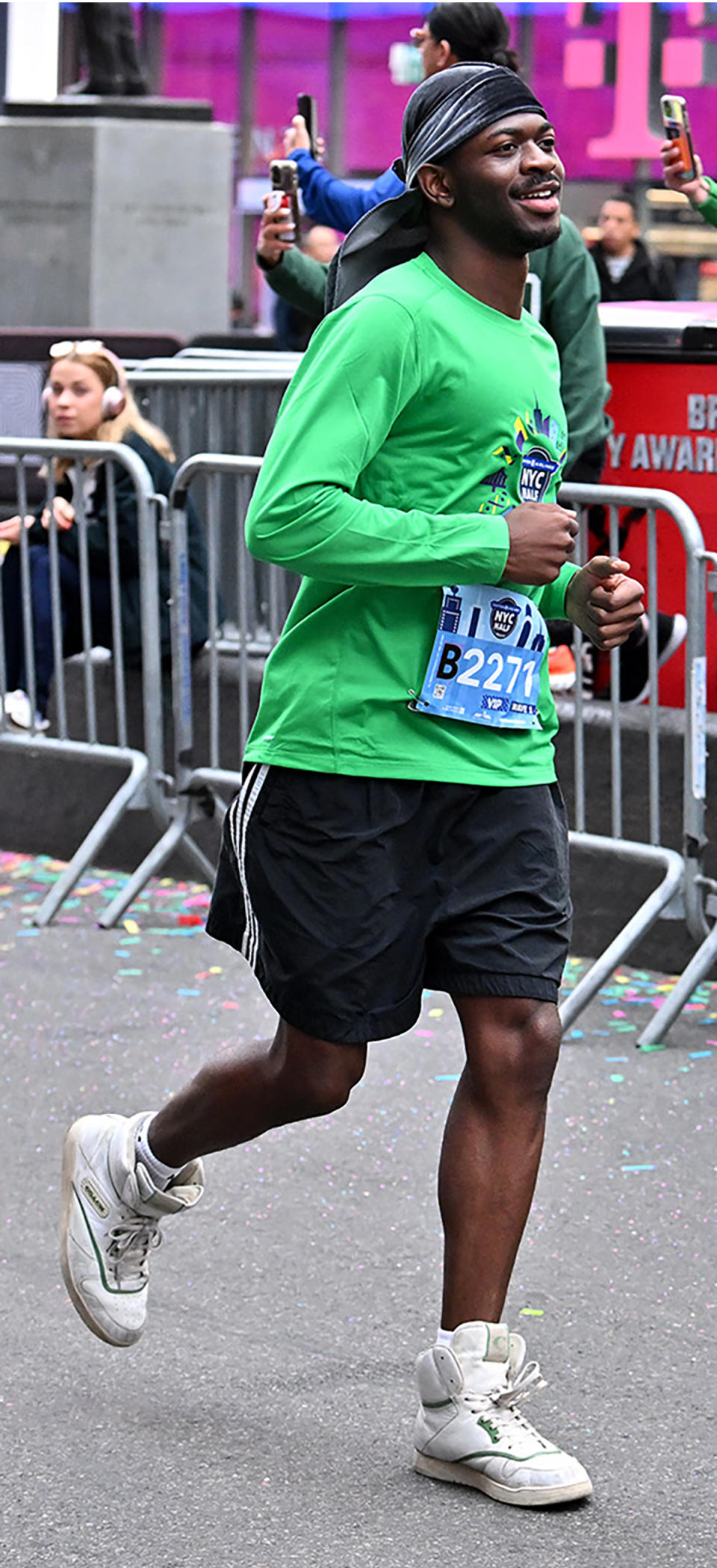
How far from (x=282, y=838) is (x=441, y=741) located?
283mm

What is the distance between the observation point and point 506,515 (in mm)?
3561

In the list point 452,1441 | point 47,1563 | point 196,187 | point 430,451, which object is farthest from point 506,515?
point 196,187

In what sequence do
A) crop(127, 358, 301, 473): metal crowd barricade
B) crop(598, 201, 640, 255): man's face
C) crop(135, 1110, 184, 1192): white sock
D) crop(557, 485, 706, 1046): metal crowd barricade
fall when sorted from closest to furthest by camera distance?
1. crop(135, 1110, 184, 1192): white sock
2. crop(557, 485, 706, 1046): metal crowd barricade
3. crop(127, 358, 301, 473): metal crowd barricade
4. crop(598, 201, 640, 255): man's face

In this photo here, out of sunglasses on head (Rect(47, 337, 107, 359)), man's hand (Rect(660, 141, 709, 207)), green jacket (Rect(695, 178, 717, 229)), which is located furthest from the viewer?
sunglasses on head (Rect(47, 337, 107, 359))

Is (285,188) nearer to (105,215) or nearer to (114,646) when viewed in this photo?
(114,646)

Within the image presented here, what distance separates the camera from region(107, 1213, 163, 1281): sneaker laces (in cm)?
400

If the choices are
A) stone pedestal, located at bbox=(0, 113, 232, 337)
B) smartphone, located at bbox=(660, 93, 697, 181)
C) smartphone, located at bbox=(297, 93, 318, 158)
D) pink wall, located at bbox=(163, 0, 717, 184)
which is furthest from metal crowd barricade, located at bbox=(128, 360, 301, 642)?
pink wall, located at bbox=(163, 0, 717, 184)

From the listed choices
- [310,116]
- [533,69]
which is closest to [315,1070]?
[310,116]

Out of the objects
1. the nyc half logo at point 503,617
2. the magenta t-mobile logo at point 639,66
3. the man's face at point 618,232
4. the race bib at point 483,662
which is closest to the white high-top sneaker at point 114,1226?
the race bib at point 483,662

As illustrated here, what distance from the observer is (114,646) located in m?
7.77

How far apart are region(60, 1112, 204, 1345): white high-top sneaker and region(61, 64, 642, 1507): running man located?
0.38 meters

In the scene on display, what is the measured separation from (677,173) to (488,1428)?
168 inches

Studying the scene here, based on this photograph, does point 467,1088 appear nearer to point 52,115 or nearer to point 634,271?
point 634,271

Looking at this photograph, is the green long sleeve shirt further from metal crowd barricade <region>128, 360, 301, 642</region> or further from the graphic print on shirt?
metal crowd barricade <region>128, 360, 301, 642</region>
